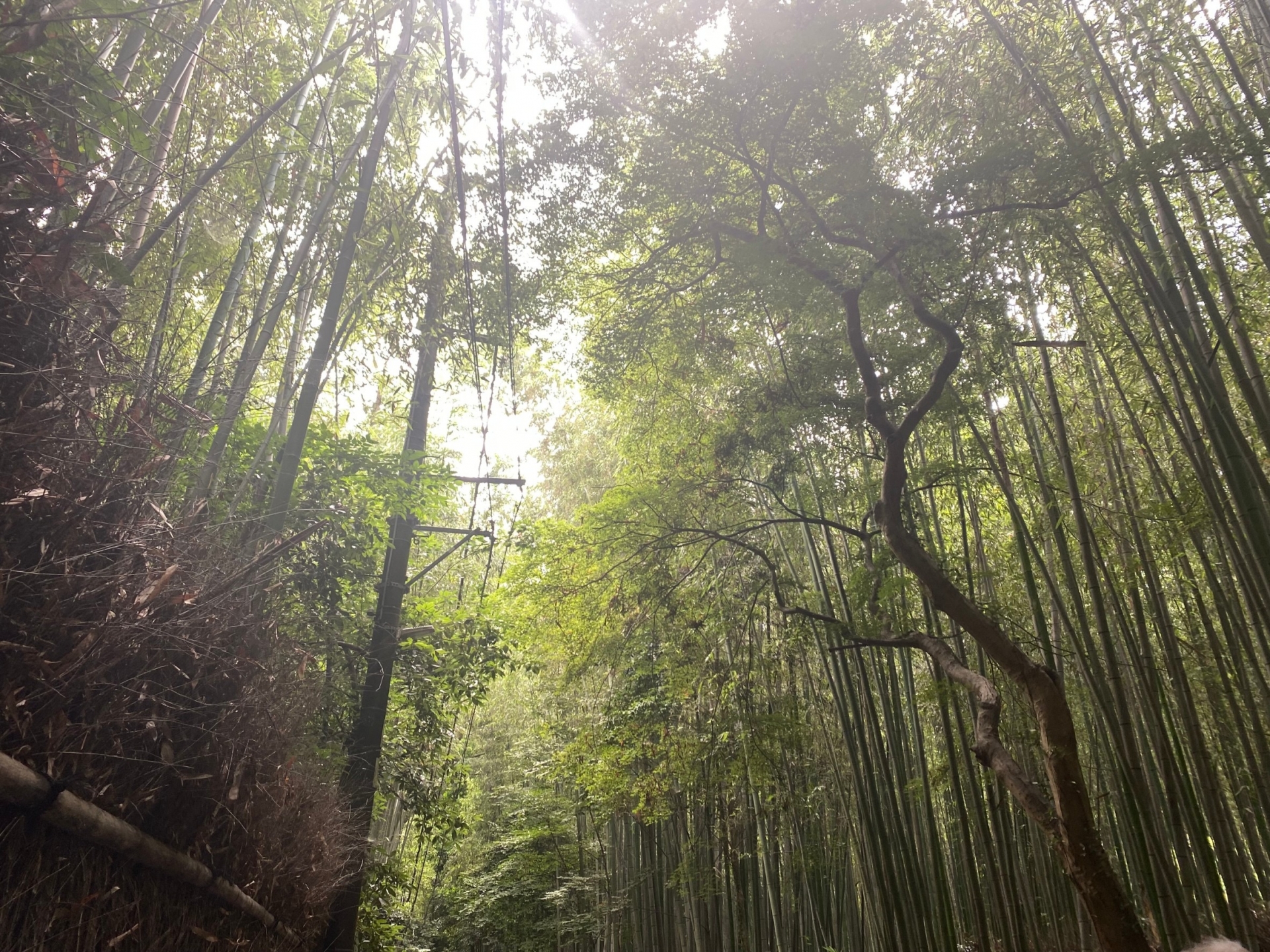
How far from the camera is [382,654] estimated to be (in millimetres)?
3021

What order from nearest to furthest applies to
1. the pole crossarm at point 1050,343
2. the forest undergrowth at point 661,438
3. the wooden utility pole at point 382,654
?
the forest undergrowth at point 661,438
the wooden utility pole at point 382,654
the pole crossarm at point 1050,343

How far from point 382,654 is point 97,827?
2.02 m

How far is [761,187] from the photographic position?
314 cm

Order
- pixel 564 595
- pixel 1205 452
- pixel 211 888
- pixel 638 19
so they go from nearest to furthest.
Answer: pixel 211 888 < pixel 1205 452 < pixel 638 19 < pixel 564 595

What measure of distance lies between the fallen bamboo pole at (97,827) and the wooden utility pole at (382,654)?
43.8 inches

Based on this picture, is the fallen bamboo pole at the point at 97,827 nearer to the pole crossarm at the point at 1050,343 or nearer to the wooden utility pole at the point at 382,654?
the wooden utility pole at the point at 382,654

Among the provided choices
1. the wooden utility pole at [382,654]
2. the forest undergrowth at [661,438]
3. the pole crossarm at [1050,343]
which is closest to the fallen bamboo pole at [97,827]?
the forest undergrowth at [661,438]

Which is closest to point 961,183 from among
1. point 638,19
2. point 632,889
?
point 638,19

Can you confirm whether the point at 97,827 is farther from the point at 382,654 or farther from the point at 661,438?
the point at 661,438

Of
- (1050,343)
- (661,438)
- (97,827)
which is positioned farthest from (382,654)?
(1050,343)

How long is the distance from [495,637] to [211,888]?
107 inches

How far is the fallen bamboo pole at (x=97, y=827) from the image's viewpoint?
884 mm

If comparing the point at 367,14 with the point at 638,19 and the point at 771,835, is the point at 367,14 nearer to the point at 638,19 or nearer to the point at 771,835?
the point at 638,19

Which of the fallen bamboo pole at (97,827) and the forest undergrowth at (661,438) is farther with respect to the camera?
the forest undergrowth at (661,438)
